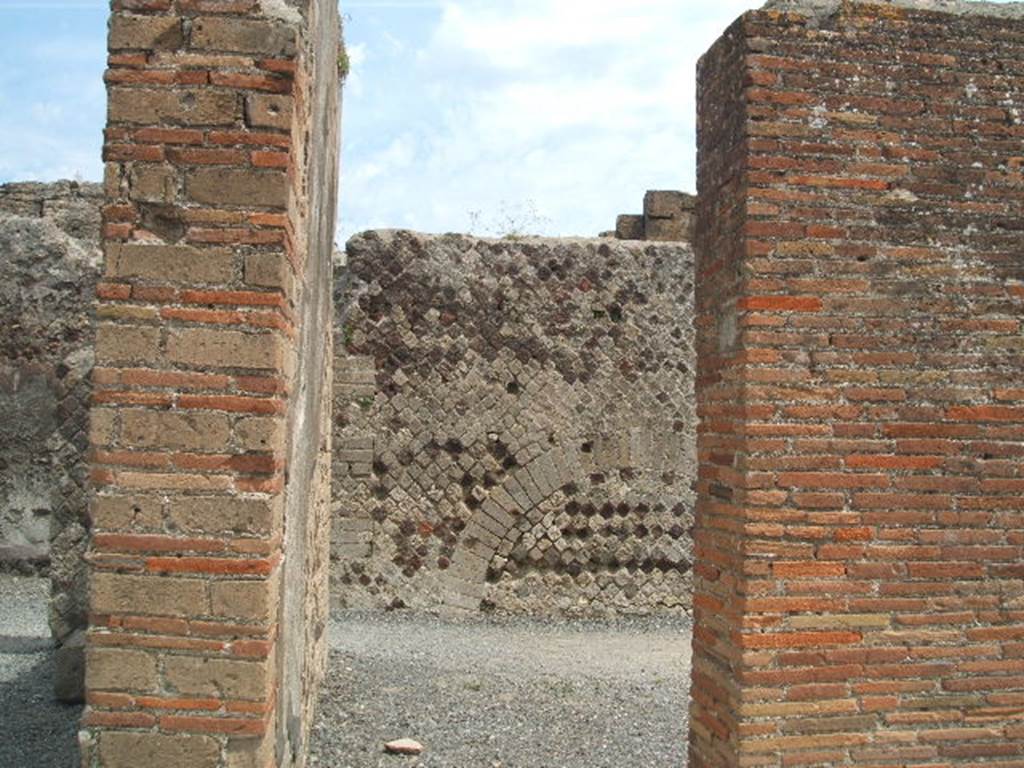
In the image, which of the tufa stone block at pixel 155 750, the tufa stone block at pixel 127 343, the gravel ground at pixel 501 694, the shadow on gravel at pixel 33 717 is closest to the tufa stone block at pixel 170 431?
the tufa stone block at pixel 127 343

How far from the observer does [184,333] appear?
3.04 m

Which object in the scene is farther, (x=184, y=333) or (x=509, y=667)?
(x=509, y=667)

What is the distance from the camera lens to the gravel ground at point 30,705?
16.0ft

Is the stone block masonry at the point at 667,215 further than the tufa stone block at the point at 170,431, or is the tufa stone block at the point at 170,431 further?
the stone block masonry at the point at 667,215

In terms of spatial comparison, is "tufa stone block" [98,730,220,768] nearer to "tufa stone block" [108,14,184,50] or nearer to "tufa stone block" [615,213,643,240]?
"tufa stone block" [108,14,184,50]

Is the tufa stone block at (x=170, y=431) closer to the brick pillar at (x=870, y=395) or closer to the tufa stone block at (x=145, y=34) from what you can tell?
the tufa stone block at (x=145, y=34)

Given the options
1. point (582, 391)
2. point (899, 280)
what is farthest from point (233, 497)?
point (582, 391)

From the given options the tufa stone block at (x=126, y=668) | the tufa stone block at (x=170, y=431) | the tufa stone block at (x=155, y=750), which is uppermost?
the tufa stone block at (x=170, y=431)

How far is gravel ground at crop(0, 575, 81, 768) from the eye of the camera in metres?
4.87

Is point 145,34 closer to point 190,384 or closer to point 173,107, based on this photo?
point 173,107

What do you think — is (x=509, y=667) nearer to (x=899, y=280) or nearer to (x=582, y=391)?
(x=582, y=391)

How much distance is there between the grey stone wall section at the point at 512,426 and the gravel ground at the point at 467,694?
47 cm

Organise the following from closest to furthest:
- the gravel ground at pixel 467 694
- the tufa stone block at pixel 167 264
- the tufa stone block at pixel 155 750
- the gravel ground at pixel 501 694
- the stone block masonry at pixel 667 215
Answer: the tufa stone block at pixel 155 750 → the tufa stone block at pixel 167 264 → the gravel ground at pixel 467 694 → the gravel ground at pixel 501 694 → the stone block masonry at pixel 667 215

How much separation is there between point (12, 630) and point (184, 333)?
17.7ft
